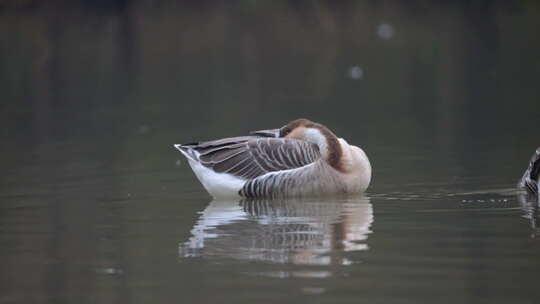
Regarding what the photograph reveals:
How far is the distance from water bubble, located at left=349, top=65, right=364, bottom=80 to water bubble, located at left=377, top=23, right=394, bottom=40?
5431 mm

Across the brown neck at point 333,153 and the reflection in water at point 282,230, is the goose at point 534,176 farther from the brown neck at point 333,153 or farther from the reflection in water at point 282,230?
the brown neck at point 333,153

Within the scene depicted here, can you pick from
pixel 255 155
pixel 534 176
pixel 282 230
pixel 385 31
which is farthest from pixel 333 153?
pixel 385 31

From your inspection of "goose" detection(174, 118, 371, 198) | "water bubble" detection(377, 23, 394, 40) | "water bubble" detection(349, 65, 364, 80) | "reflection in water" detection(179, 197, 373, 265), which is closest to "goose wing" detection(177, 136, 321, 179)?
"goose" detection(174, 118, 371, 198)

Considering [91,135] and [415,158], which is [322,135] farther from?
[91,135]

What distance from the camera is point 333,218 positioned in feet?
36.2

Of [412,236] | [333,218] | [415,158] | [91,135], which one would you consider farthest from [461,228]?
[91,135]

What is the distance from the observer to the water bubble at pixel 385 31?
33.9 meters

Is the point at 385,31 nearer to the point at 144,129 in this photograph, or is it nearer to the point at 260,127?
the point at 260,127

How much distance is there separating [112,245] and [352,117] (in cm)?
1106

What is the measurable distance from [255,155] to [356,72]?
15.1 m

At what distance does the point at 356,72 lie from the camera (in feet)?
90.7

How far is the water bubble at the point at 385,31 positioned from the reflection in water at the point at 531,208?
2221cm

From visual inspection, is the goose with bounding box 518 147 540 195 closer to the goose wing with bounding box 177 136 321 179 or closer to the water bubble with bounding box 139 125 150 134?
the goose wing with bounding box 177 136 321 179

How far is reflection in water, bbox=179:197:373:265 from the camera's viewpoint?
9.20 meters
